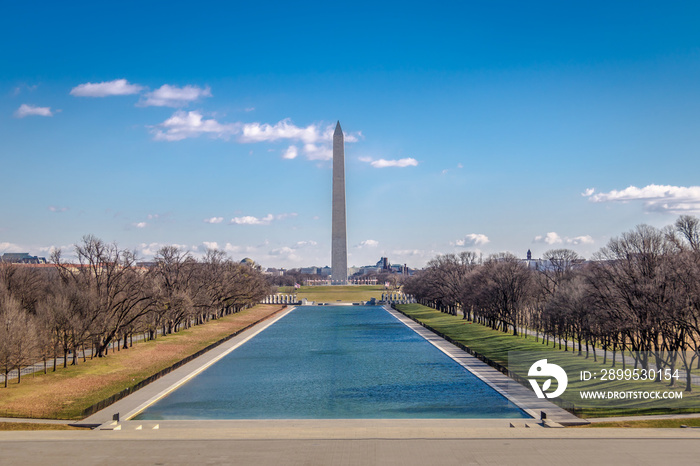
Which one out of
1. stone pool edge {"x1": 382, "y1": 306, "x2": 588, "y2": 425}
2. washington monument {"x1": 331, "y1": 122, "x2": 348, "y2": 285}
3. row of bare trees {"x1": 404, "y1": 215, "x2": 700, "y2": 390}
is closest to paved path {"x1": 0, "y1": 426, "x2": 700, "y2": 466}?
stone pool edge {"x1": 382, "y1": 306, "x2": 588, "y2": 425}

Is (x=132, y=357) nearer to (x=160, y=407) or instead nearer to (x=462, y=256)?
(x=160, y=407)

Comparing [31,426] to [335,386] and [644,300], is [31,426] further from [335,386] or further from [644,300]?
[644,300]

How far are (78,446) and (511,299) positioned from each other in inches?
1980

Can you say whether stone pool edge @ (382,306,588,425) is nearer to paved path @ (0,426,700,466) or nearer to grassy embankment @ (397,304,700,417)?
grassy embankment @ (397,304,700,417)

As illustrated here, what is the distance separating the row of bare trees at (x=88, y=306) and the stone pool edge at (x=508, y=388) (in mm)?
26799

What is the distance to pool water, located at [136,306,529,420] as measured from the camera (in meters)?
30.5

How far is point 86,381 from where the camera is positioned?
3872cm

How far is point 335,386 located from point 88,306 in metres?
20.7

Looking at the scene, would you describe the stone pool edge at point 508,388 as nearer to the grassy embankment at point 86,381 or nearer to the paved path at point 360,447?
the paved path at point 360,447

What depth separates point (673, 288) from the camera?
36.0 metres

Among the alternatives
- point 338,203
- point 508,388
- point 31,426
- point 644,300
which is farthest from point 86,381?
point 338,203

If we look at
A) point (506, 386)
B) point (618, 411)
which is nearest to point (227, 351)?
point (506, 386)

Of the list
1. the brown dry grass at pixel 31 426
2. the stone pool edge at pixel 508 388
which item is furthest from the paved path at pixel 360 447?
the stone pool edge at pixel 508 388

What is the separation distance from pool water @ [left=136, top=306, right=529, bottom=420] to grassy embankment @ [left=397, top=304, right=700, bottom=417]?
11.1ft
